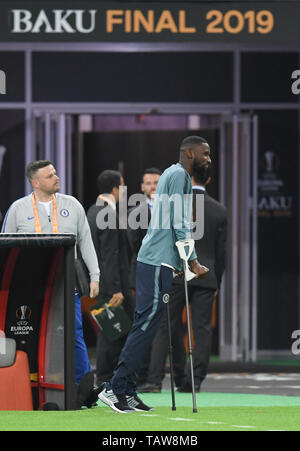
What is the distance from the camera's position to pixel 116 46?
52.6ft

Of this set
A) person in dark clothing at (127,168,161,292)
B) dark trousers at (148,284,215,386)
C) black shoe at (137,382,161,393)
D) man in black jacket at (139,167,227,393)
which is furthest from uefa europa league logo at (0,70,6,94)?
black shoe at (137,382,161,393)

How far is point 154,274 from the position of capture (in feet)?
30.8

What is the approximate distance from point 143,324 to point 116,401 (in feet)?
1.93

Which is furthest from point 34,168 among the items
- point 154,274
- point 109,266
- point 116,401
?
point 109,266

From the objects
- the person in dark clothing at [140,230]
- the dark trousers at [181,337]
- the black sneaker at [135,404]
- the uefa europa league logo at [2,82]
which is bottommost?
the black sneaker at [135,404]

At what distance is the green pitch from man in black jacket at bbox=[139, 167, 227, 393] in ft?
3.54

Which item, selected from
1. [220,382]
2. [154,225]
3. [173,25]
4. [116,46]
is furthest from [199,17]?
[154,225]

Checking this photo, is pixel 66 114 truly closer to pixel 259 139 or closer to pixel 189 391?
pixel 259 139

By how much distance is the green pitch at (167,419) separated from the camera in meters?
8.38

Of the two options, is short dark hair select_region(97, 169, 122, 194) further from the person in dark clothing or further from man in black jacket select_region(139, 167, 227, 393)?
man in black jacket select_region(139, 167, 227, 393)

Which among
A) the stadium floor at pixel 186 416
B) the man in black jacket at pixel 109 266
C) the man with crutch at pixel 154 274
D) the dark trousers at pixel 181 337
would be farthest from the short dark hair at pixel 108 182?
the man with crutch at pixel 154 274

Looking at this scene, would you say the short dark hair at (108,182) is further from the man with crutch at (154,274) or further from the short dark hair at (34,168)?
the man with crutch at (154,274)

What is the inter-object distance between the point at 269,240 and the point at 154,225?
23.1 feet

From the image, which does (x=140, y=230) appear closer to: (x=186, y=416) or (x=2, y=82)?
(x=186, y=416)
